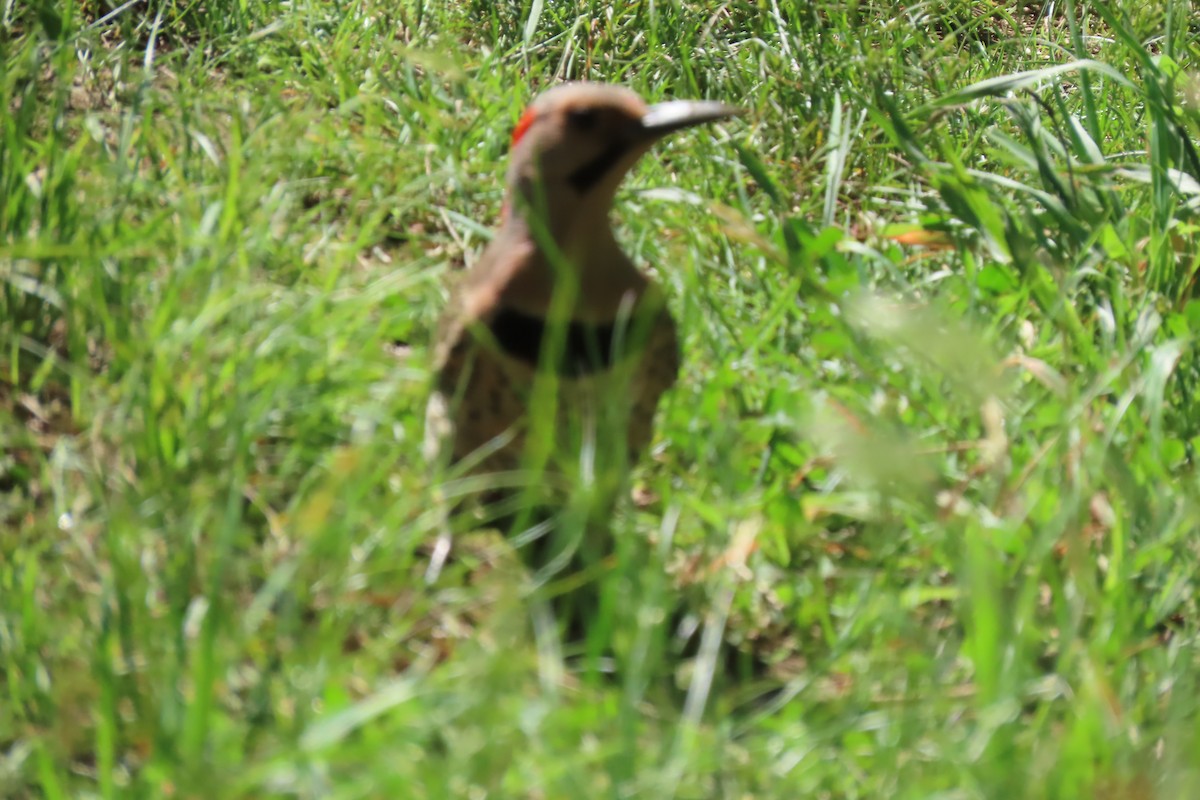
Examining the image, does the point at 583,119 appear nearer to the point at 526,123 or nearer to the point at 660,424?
the point at 526,123

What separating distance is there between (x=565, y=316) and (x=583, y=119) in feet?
2.17

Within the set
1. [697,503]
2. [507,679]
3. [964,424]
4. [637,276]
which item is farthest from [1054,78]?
[507,679]

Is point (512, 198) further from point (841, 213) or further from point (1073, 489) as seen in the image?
point (841, 213)

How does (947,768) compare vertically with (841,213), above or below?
above

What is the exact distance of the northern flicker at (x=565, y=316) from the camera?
3.43m

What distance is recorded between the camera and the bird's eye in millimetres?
3760

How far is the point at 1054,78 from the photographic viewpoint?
19.0 feet

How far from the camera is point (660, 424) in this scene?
4.07m

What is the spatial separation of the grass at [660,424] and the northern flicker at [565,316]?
163mm

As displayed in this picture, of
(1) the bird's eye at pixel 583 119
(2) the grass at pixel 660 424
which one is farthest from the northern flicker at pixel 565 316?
(2) the grass at pixel 660 424

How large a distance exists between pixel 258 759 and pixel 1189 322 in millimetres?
2958

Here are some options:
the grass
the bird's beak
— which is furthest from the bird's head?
the grass

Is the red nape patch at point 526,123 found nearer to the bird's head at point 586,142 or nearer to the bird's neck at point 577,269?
the bird's head at point 586,142

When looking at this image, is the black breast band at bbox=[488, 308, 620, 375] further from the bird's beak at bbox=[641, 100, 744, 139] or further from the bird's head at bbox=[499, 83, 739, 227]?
the bird's beak at bbox=[641, 100, 744, 139]
